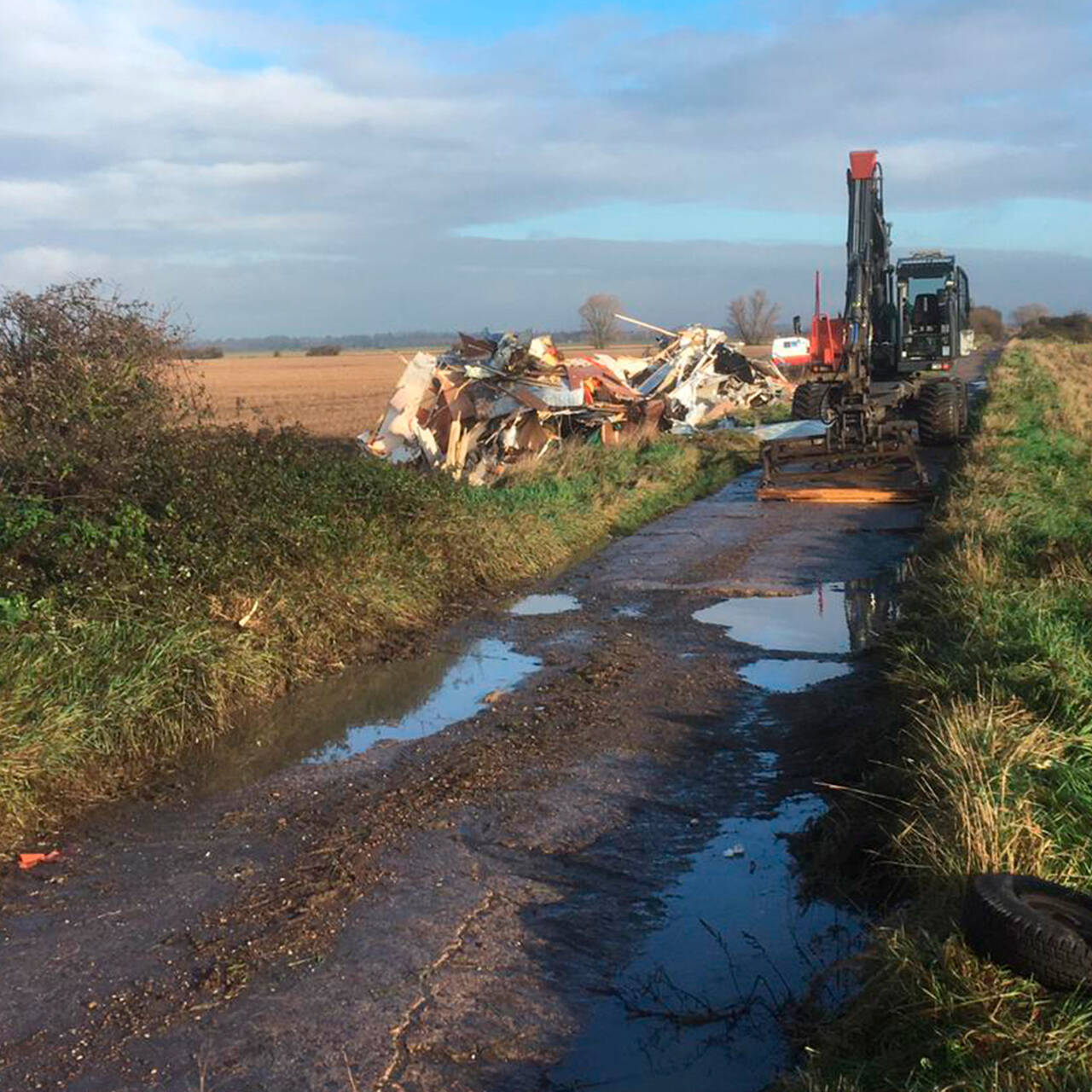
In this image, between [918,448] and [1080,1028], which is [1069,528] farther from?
[918,448]

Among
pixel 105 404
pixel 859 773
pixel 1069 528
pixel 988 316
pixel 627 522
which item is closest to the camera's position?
pixel 859 773

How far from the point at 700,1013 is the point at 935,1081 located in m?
1.09

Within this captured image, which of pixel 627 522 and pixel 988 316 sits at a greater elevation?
pixel 988 316

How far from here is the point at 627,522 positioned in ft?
53.5

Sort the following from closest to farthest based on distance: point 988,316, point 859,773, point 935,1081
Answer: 1. point 935,1081
2. point 859,773
3. point 988,316

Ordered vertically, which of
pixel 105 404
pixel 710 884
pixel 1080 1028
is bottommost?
pixel 710 884

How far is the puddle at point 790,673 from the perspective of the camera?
28.6 feet

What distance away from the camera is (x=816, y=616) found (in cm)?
1082

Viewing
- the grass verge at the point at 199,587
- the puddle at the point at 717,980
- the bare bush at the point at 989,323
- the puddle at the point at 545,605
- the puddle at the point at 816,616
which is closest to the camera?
the puddle at the point at 717,980

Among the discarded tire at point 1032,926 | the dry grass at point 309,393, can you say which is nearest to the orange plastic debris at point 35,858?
the discarded tire at point 1032,926

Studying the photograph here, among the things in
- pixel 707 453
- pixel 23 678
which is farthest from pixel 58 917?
pixel 707 453

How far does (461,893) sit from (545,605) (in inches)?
250

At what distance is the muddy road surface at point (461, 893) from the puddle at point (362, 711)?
0.03m

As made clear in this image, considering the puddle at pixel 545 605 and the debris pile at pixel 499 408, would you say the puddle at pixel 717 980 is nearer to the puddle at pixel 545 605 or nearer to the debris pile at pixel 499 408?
the puddle at pixel 545 605
